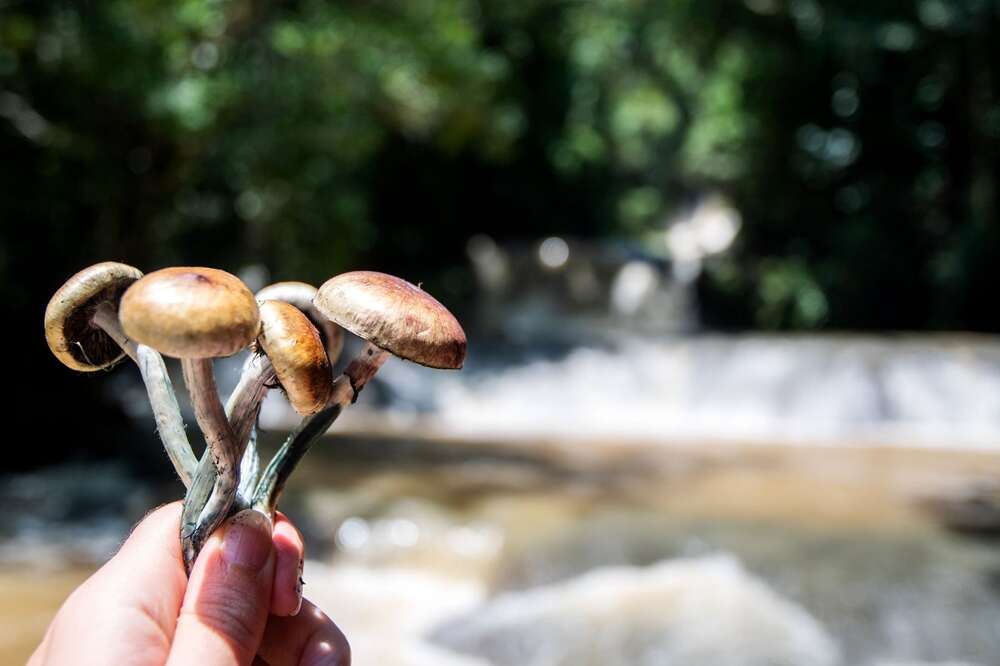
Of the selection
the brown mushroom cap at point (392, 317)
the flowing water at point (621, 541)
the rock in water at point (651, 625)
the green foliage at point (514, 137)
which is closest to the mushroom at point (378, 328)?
the brown mushroom cap at point (392, 317)

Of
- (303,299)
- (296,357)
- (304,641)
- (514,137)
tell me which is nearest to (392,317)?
(296,357)

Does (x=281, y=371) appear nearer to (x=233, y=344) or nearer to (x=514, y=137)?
(x=233, y=344)

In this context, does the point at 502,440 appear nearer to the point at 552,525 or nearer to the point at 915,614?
the point at 552,525

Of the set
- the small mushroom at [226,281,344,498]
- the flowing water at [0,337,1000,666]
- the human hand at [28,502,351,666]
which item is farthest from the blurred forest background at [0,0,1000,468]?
the human hand at [28,502,351,666]

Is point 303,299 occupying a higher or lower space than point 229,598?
Answer: higher

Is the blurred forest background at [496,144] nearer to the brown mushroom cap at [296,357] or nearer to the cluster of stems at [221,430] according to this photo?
the cluster of stems at [221,430]

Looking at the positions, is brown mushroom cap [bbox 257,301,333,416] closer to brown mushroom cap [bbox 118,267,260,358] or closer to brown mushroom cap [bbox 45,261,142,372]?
brown mushroom cap [bbox 118,267,260,358]
